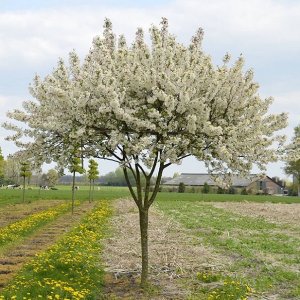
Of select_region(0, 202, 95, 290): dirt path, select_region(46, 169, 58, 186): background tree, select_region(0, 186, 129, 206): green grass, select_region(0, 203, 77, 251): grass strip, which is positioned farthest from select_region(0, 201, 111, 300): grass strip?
select_region(0, 186, 129, 206): green grass

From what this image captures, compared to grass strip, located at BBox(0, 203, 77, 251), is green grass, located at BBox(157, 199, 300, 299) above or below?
below

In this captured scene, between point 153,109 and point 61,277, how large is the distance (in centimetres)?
517

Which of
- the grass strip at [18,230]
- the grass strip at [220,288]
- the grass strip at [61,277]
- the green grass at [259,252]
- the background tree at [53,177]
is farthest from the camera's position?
the grass strip at [18,230]

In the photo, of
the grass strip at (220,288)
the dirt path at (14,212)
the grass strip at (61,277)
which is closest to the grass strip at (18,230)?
the dirt path at (14,212)

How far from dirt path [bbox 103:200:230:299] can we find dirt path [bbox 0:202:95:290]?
8.58 ft

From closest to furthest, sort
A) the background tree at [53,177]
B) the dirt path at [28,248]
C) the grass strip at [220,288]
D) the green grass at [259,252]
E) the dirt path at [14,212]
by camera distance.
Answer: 1. the grass strip at [220,288]
2. the green grass at [259,252]
3. the dirt path at [28,248]
4. the background tree at [53,177]
5. the dirt path at [14,212]

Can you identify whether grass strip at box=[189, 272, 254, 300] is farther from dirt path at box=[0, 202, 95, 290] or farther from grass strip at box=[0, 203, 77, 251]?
grass strip at box=[0, 203, 77, 251]

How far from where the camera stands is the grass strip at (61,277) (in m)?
10.7

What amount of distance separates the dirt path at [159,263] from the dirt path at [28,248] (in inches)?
103

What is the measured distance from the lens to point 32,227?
24484 mm

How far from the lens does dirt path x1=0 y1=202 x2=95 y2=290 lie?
45.9ft

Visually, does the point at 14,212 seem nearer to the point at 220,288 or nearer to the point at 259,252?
the point at 259,252

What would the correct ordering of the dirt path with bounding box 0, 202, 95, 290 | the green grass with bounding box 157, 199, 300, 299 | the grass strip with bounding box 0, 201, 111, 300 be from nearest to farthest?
the grass strip with bounding box 0, 201, 111, 300, the green grass with bounding box 157, 199, 300, 299, the dirt path with bounding box 0, 202, 95, 290

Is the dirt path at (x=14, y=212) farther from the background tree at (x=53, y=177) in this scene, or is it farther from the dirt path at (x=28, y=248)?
the dirt path at (x=28, y=248)
